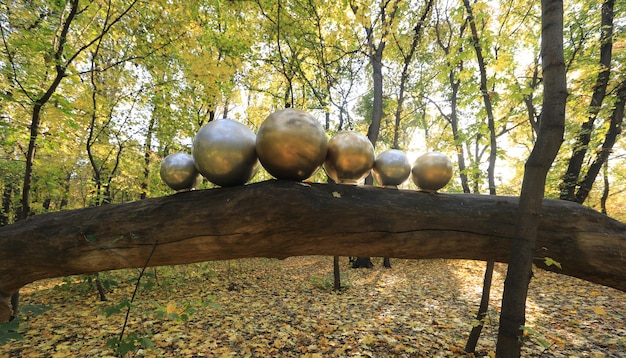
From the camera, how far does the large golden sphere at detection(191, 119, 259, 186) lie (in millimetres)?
1589

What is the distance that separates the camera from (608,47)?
605 cm

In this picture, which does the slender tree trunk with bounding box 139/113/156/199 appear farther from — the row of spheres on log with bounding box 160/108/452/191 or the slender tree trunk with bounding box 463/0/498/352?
the slender tree trunk with bounding box 463/0/498/352

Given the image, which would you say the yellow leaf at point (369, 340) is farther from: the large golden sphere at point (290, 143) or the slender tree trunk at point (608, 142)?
the slender tree trunk at point (608, 142)

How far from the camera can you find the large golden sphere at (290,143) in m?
1.51

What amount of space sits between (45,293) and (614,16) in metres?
14.7

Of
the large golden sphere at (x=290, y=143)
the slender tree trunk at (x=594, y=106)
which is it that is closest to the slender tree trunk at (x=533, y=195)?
the large golden sphere at (x=290, y=143)

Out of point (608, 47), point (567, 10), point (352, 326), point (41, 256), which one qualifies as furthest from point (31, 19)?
point (567, 10)

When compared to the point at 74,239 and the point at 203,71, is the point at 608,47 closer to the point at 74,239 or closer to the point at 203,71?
the point at 203,71

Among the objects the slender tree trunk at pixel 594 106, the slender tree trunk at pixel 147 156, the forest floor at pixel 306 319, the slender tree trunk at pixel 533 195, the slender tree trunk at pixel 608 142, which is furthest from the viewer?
the slender tree trunk at pixel 147 156

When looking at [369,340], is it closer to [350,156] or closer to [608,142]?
[350,156]

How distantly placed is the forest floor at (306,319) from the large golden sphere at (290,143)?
125 centimetres

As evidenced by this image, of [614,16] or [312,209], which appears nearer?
[312,209]

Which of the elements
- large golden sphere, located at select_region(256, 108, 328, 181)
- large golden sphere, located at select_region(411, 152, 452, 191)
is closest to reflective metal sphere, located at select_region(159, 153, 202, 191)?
large golden sphere, located at select_region(256, 108, 328, 181)

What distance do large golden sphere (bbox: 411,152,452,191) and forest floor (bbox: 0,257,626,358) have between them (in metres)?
1.05
